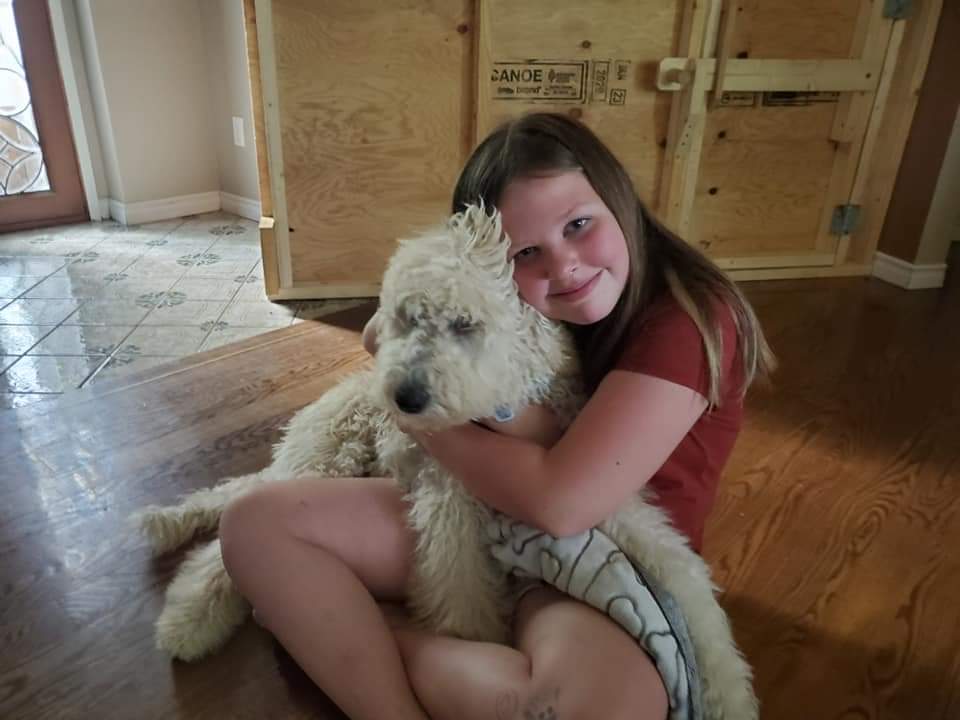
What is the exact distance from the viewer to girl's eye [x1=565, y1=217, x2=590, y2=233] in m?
0.89

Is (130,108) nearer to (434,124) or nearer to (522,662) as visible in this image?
(434,124)

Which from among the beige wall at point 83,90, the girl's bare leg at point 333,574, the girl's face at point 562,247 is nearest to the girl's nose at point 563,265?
the girl's face at point 562,247

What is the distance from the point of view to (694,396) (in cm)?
87

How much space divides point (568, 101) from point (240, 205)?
5.69 feet

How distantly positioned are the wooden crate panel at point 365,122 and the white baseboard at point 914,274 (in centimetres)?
173

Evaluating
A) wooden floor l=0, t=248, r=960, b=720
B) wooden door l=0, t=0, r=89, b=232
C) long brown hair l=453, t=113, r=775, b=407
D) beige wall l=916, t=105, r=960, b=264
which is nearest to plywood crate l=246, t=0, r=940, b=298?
beige wall l=916, t=105, r=960, b=264

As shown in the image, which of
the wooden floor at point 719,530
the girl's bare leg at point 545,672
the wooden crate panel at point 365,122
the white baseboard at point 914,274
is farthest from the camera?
the white baseboard at point 914,274

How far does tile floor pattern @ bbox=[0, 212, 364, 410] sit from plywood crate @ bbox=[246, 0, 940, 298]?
0.82ft

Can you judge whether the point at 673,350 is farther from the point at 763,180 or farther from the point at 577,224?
the point at 763,180

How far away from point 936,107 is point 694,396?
2350 millimetres

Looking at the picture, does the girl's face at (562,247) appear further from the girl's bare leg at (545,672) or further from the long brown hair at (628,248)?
the girl's bare leg at (545,672)

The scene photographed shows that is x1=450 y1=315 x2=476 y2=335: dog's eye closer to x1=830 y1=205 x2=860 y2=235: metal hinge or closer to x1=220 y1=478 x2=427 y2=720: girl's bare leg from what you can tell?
x1=220 y1=478 x2=427 y2=720: girl's bare leg

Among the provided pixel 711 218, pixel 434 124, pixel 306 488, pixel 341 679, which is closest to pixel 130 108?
pixel 434 124

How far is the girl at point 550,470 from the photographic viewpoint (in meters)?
0.82
